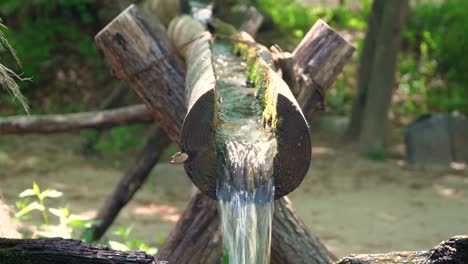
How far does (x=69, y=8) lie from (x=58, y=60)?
2.34 ft

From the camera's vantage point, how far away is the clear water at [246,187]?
8.22 feet

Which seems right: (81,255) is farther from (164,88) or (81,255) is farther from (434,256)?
(164,88)

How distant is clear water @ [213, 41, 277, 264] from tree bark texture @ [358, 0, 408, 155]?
22.0 feet

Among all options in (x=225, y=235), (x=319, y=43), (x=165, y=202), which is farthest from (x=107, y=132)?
(x=225, y=235)

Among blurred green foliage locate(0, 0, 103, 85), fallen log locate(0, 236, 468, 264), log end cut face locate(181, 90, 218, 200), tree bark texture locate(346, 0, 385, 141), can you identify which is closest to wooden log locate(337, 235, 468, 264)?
fallen log locate(0, 236, 468, 264)

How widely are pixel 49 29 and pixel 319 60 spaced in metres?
7.45

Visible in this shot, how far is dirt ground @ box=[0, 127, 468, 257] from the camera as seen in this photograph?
6.59 metres

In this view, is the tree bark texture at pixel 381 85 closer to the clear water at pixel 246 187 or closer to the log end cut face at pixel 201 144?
the clear water at pixel 246 187

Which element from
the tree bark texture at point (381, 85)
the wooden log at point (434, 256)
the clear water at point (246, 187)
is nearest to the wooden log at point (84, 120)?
the clear water at point (246, 187)

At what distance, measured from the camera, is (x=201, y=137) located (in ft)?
8.13

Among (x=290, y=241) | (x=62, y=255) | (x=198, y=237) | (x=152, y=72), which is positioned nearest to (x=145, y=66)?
(x=152, y=72)

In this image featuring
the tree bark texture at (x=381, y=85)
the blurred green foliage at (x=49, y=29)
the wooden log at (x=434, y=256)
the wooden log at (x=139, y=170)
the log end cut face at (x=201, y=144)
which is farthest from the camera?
the blurred green foliage at (x=49, y=29)

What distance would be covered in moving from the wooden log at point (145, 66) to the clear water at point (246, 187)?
26.9 inches

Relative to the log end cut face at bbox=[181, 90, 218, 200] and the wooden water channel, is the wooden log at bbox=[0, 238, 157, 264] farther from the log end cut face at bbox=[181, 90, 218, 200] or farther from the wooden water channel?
the wooden water channel
